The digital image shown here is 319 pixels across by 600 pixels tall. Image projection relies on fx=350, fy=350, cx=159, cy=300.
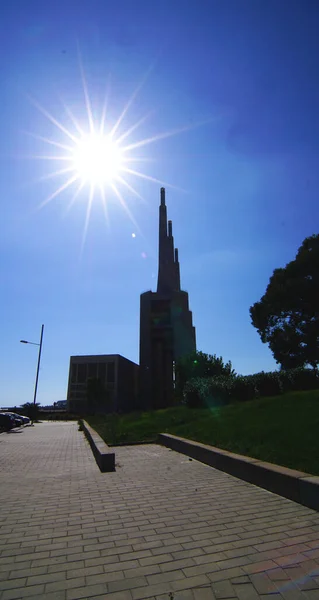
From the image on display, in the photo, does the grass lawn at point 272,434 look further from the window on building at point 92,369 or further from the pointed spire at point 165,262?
the pointed spire at point 165,262

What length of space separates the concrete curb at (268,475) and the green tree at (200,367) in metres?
41.1

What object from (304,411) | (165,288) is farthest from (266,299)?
(165,288)

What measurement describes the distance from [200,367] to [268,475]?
4443 cm

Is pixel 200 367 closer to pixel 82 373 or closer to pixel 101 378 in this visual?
pixel 101 378

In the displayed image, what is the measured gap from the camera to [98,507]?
499 cm

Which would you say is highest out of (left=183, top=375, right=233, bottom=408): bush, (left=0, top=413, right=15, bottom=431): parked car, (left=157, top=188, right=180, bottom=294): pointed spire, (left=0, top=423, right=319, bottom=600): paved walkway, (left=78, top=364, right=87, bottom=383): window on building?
(left=157, top=188, right=180, bottom=294): pointed spire

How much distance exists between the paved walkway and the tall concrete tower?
6698cm

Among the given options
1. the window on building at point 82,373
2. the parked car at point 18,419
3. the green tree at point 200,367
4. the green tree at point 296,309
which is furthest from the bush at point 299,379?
the window on building at point 82,373

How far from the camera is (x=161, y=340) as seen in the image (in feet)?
262

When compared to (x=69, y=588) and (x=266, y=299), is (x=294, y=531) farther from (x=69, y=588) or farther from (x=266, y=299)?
(x=266, y=299)

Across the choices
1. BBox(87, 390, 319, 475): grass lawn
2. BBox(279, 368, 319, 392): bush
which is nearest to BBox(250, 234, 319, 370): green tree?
BBox(279, 368, 319, 392): bush

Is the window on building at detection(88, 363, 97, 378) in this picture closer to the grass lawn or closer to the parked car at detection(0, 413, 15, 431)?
the parked car at detection(0, 413, 15, 431)

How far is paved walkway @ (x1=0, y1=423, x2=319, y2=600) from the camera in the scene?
110 inches

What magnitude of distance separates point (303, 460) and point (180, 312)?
234 ft
